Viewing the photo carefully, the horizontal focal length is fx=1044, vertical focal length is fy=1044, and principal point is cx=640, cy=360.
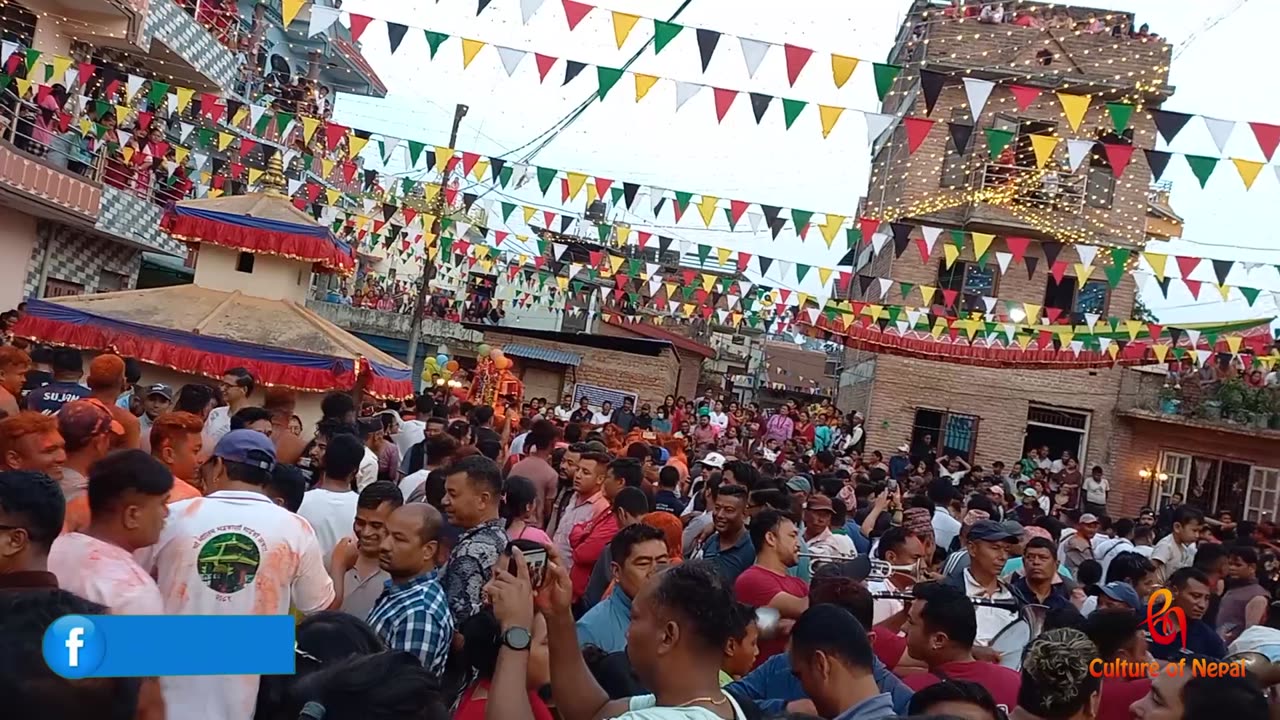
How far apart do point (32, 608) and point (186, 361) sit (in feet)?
34.5

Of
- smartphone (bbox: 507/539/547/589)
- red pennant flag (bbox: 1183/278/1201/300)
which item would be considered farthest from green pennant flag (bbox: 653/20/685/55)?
red pennant flag (bbox: 1183/278/1201/300)

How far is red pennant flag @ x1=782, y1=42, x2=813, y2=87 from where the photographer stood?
8.45 metres

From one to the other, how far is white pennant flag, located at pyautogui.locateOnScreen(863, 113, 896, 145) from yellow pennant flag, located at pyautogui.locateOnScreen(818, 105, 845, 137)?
0.82 feet

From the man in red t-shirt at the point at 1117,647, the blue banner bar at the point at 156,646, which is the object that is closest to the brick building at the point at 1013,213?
the man in red t-shirt at the point at 1117,647

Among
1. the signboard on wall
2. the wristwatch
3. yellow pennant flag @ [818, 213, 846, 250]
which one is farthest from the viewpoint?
the signboard on wall

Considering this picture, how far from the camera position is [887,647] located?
443 cm

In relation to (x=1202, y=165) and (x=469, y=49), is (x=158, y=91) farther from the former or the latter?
(x=1202, y=165)

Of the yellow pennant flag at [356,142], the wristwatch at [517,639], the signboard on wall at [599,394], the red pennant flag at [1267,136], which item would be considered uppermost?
the red pennant flag at [1267,136]

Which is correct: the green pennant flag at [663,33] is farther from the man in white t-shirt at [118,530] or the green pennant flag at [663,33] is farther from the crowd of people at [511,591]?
the man in white t-shirt at [118,530]

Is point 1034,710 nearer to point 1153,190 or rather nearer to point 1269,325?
point 1269,325

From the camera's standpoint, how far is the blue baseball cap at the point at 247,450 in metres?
4.23

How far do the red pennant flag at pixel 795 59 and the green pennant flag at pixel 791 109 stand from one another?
2.46ft

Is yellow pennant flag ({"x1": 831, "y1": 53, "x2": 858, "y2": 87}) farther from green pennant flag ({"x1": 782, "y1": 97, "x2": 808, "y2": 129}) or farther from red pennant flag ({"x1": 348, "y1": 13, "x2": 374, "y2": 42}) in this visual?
red pennant flag ({"x1": 348, "y1": 13, "x2": 374, "y2": 42})

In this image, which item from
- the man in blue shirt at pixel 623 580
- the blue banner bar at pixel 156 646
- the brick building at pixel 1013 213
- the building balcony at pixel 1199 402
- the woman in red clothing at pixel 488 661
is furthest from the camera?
the building balcony at pixel 1199 402
